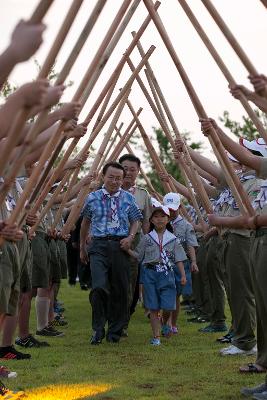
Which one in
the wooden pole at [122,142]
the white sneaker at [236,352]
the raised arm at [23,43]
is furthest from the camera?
the wooden pole at [122,142]

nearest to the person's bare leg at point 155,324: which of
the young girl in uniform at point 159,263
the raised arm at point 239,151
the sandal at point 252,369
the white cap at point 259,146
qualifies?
the young girl in uniform at point 159,263

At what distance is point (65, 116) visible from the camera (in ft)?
18.7

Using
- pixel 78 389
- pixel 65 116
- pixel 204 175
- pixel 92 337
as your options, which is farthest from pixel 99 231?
pixel 65 116

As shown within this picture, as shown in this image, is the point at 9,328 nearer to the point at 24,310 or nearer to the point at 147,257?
the point at 24,310

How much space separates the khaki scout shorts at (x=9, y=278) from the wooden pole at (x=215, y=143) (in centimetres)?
233

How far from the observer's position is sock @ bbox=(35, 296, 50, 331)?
11.2m

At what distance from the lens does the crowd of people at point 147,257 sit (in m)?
7.25

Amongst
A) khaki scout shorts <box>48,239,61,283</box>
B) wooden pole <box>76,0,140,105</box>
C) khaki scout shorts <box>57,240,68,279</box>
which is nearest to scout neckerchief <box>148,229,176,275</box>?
khaki scout shorts <box>48,239,61,283</box>

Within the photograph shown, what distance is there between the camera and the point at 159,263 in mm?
11055

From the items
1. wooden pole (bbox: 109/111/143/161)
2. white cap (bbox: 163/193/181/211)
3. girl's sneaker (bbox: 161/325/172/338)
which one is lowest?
girl's sneaker (bbox: 161/325/172/338)

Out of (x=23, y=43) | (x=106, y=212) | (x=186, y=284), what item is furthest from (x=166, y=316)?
(x=23, y=43)

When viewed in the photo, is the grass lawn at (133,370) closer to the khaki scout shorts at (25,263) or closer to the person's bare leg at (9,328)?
the person's bare leg at (9,328)

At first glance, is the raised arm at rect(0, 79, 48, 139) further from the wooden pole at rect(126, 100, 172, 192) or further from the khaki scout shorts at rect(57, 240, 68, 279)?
the wooden pole at rect(126, 100, 172, 192)

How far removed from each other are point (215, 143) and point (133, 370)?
276 cm
